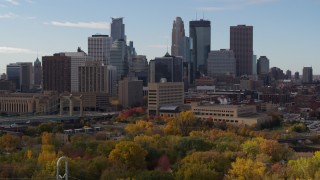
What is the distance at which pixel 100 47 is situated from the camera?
117 metres

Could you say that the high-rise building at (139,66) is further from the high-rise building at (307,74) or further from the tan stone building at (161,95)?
the tan stone building at (161,95)

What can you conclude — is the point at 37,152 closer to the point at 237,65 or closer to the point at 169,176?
the point at 169,176

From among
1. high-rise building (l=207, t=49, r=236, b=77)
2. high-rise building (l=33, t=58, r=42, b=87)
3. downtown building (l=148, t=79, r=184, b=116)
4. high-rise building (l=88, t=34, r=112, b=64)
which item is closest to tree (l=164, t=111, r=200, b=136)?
downtown building (l=148, t=79, r=184, b=116)

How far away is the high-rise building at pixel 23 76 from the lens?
114 meters

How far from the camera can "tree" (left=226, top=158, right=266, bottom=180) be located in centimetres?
2208

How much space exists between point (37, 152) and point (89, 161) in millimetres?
4891

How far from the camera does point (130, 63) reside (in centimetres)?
12519

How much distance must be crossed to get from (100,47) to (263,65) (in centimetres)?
6779

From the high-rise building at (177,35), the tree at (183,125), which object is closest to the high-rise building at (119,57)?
the high-rise building at (177,35)

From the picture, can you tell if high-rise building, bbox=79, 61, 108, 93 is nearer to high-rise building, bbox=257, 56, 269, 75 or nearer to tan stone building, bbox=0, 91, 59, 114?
tan stone building, bbox=0, 91, 59, 114

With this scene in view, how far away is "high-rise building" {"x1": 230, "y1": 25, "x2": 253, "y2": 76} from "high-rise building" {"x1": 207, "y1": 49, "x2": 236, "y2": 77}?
275 cm

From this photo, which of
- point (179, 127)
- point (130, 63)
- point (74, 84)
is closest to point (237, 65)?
point (130, 63)

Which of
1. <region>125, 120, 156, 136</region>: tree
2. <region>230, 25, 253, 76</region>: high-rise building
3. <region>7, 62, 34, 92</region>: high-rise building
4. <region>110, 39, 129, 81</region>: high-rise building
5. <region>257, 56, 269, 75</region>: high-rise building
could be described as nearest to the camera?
<region>125, 120, 156, 136</region>: tree

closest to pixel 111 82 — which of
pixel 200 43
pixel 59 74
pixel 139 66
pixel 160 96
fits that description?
pixel 59 74
